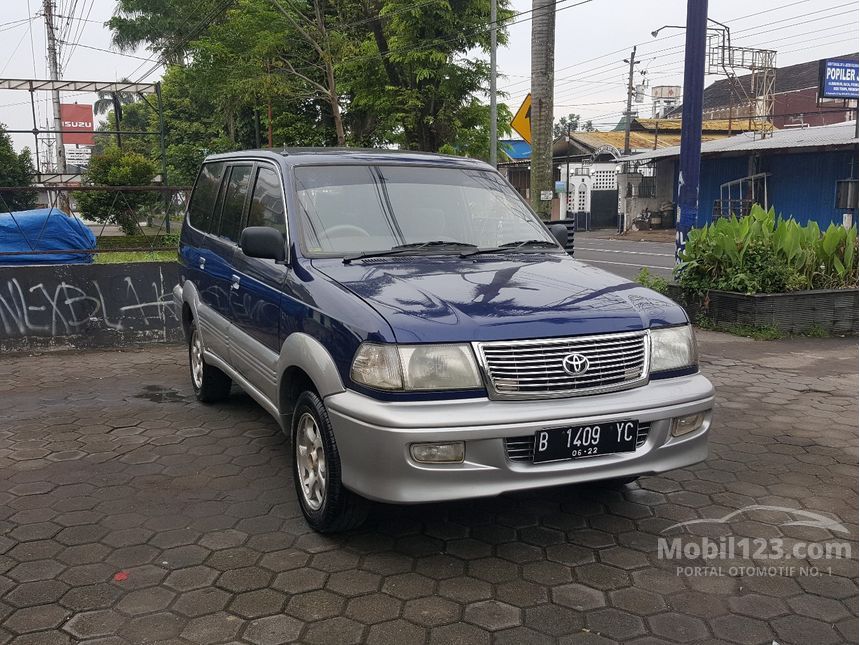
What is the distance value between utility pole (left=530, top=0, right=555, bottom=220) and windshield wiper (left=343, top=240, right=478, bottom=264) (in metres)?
8.79

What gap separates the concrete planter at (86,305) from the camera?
26.4 feet

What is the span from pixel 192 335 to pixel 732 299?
605cm

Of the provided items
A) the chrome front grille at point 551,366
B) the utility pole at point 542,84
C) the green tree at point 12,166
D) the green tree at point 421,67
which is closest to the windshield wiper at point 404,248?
the chrome front grille at point 551,366

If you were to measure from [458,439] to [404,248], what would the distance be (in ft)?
4.59

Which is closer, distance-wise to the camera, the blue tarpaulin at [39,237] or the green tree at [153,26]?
the blue tarpaulin at [39,237]

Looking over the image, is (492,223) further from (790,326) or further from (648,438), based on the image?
(790,326)

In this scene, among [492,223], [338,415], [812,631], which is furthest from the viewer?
[492,223]

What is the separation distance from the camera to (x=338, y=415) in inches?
132

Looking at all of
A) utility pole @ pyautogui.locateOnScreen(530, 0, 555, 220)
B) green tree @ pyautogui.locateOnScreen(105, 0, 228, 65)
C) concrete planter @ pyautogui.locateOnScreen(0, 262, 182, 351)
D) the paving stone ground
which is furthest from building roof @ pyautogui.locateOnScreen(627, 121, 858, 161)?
green tree @ pyautogui.locateOnScreen(105, 0, 228, 65)

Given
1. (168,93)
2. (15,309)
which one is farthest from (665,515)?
(168,93)

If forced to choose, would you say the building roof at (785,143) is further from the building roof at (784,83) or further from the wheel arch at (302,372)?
the building roof at (784,83)

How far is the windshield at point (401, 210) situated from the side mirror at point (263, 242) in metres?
0.16

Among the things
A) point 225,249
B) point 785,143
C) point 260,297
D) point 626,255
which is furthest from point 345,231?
point 785,143

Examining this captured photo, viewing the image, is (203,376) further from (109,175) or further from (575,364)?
(109,175)
